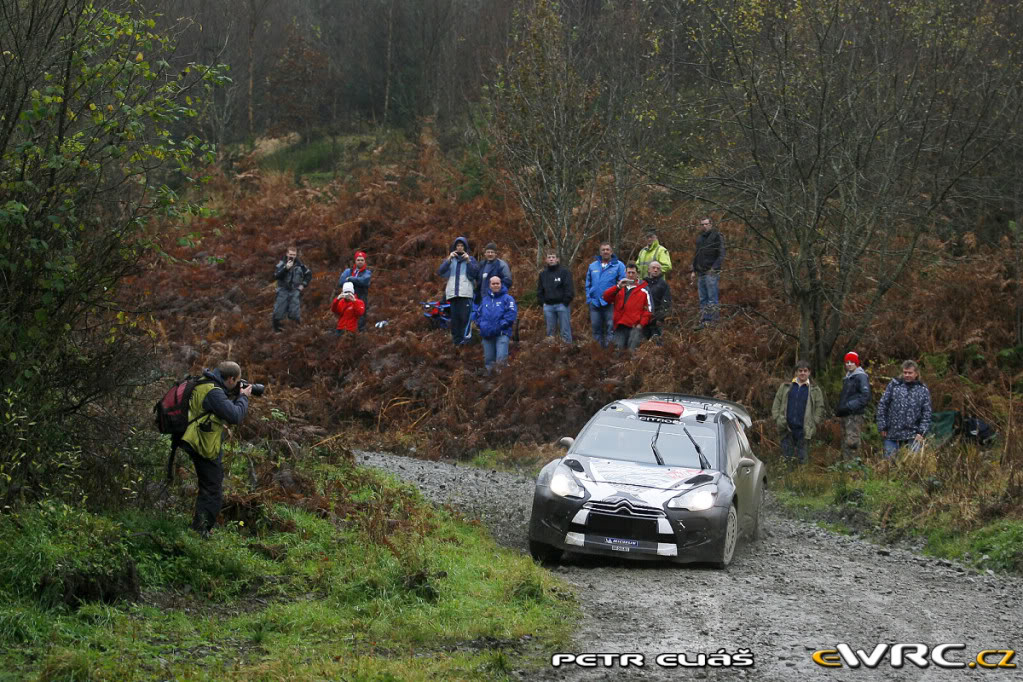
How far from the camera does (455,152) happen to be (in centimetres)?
3838

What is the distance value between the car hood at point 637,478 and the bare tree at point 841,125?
26.0ft

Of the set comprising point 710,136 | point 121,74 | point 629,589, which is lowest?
point 629,589

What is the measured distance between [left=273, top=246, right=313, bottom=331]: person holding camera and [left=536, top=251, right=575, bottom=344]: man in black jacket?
6.09m

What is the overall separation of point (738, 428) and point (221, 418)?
20.6 ft

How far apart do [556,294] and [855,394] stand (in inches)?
244

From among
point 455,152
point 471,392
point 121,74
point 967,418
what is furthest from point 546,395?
point 455,152

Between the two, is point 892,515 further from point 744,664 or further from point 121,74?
point 121,74

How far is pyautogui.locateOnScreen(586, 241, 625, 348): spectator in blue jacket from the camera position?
21.1 metres

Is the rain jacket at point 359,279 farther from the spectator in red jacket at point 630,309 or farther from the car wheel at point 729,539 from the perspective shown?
the car wheel at point 729,539

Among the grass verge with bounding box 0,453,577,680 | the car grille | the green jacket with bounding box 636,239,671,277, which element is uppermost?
the green jacket with bounding box 636,239,671,277

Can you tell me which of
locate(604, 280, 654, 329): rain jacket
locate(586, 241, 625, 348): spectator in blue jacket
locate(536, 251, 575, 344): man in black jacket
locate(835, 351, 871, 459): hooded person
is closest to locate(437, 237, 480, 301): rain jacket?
locate(536, 251, 575, 344): man in black jacket

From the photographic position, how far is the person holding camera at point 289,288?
2452cm

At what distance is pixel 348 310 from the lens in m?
23.5

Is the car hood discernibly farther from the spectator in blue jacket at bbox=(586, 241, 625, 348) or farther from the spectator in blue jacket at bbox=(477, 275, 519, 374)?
the spectator in blue jacket at bbox=(586, 241, 625, 348)
